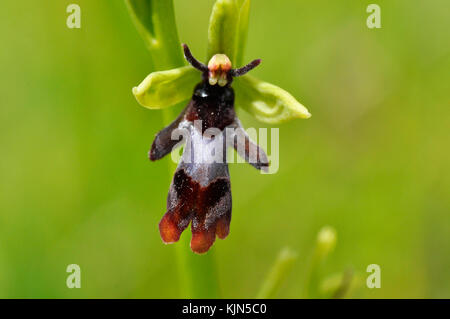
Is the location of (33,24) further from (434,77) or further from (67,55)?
(434,77)

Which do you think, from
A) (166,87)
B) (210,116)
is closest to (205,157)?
(210,116)

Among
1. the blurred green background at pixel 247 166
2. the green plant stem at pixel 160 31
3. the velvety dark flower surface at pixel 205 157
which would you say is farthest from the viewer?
the blurred green background at pixel 247 166

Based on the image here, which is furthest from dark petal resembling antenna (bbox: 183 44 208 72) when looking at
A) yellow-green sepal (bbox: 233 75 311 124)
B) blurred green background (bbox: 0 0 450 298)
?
blurred green background (bbox: 0 0 450 298)

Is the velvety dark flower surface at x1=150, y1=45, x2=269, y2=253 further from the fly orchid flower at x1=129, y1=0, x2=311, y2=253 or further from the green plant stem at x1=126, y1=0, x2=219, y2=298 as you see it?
the green plant stem at x1=126, y1=0, x2=219, y2=298

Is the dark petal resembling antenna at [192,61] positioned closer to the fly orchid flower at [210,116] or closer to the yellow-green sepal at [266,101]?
the fly orchid flower at [210,116]

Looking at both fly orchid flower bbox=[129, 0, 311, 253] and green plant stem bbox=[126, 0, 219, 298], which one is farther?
green plant stem bbox=[126, 0, 219, 298]


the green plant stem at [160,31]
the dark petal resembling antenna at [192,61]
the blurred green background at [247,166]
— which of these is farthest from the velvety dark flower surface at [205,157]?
the blurred green background at [247,166]
